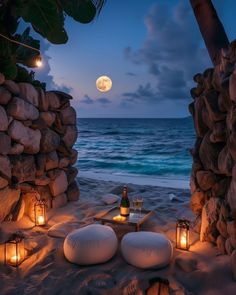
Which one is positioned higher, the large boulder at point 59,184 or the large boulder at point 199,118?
the large boulder at point 199,118

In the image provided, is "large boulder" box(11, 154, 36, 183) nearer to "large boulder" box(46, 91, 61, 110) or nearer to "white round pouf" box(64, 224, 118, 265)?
"large boulder" box(46, 91, 61, 110)

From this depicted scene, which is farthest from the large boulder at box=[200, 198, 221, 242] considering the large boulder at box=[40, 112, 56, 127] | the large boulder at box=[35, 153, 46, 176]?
the large boulder at box=[40, 112, 56, 127]

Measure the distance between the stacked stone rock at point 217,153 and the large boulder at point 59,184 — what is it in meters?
2.26

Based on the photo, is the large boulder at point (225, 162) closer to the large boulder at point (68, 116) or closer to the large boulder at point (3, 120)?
the large boulder at point (3, 120)

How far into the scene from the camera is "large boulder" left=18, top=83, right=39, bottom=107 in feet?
13.4

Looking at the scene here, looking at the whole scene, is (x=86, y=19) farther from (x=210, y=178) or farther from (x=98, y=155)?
(x=98, y=155)

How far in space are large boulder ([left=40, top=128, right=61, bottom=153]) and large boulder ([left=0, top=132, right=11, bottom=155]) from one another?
28.1 inches

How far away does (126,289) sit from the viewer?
244 centimetres

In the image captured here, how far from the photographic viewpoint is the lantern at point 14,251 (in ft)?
9.55

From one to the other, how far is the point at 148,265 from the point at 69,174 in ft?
8.90

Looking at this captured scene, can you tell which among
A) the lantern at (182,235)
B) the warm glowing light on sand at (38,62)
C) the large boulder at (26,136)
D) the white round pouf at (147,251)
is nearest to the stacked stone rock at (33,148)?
the large boulder at (26,136)

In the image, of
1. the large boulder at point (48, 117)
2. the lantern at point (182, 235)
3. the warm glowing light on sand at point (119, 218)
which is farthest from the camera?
the large boulder at point (48, 117)

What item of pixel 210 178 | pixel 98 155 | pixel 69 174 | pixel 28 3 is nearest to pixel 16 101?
pixel 69 174

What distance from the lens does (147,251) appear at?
9.15 ft
